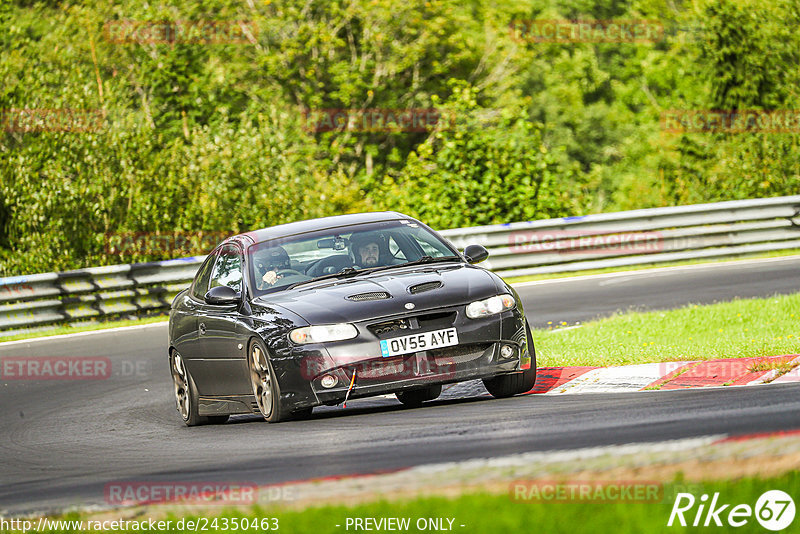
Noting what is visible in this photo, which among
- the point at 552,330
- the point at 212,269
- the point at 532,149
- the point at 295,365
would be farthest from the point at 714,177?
the point at 295,365

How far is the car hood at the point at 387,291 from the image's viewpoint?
8141mm

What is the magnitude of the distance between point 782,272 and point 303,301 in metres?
10.8

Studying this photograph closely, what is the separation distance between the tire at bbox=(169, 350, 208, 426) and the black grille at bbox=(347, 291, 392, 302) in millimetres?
2050

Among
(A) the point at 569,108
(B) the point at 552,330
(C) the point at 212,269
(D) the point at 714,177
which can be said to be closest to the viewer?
(C) the point at 212,269

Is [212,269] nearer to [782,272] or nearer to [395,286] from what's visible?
[395,286]

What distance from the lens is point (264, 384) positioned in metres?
8.52

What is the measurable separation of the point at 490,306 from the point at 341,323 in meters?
1.06

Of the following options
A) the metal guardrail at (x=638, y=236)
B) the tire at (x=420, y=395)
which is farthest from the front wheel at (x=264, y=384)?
the metal guardrail at (x=638, y=236)

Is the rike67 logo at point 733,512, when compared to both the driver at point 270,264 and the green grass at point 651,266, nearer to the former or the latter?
the driver at point 270,264

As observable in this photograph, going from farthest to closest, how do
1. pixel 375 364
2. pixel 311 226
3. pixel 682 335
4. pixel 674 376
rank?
1. pixel 682 335
2. pixel 311 226
3. pixel 674 376
4. pixel 375 364

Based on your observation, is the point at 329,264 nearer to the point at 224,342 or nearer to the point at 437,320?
the point at 224,342

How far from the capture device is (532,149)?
24.6 metres

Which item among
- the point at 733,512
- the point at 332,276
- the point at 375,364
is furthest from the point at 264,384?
the point at 733,512

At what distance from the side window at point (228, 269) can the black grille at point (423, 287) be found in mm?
1647
